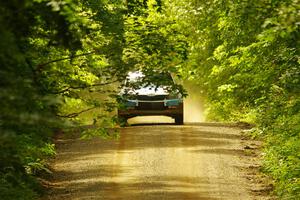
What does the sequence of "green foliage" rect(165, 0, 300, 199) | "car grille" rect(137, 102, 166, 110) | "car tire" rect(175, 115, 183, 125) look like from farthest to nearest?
"car tire" rect(175, 115, 183, 125)
"car grille" rect(137, 102, 166, 110)
"green foliage" rect(165, 0, 300, 199)

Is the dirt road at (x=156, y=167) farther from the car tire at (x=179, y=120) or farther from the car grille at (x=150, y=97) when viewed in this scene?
the car grille at (x=150, y=97)

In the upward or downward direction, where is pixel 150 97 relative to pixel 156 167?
upward

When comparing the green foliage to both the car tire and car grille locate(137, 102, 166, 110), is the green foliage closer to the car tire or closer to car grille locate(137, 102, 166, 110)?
car grille locate(137, 102, 166, 110)

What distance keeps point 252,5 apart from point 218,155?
10.2 metres

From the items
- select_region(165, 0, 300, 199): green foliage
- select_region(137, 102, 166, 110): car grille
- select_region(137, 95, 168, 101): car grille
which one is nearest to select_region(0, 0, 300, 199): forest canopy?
select_region(165, 0, 300, 199): green foliage

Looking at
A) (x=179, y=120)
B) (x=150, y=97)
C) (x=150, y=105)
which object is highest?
(x=150, y=97)

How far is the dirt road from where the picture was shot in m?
15.9

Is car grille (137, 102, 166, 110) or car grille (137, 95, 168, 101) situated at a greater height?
car grille (137, 95, 168, 101)

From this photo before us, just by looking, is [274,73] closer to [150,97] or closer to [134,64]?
[134,64]

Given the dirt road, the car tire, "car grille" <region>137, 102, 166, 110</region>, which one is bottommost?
the dirt road

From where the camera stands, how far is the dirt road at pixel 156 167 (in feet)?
52.2

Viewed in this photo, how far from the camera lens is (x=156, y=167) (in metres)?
18.6

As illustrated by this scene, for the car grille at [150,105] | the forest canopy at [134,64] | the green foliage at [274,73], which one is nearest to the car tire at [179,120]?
the car grille at [150,105]

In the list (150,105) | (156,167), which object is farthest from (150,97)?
(156,167)
